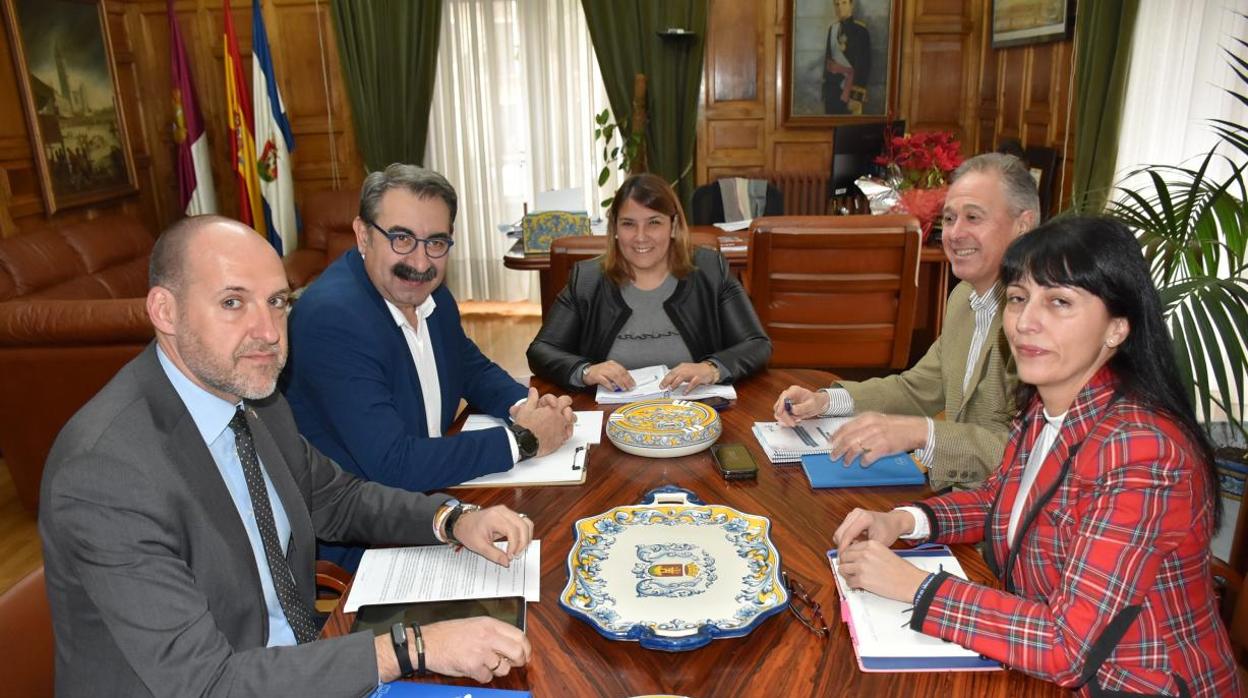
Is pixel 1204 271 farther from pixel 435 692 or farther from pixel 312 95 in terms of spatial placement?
pixel 312 95

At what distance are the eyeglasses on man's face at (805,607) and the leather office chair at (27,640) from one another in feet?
3.56

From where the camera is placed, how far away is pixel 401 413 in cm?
198

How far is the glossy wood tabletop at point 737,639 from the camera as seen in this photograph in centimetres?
107

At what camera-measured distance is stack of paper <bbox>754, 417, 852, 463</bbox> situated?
5.79 feet

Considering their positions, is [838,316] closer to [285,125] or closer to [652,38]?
[652,38]

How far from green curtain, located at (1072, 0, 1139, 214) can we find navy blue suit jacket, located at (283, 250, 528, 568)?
10.0 feet

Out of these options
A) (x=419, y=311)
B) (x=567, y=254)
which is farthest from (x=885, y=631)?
(x=567, y=254)

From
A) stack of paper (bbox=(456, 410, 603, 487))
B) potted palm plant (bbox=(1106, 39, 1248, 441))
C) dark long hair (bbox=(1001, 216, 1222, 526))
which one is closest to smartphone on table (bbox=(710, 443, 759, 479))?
stack of paper (bbox=(456, 410, 603, 487))

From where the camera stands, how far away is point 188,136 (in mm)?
6086

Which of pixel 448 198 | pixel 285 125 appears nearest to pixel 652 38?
pixel 285 125

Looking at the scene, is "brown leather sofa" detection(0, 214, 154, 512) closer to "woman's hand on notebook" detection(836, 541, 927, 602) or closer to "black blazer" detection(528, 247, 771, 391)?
"black blazer" detection(528, 247, 771, 391)

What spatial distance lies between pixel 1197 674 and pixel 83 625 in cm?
154

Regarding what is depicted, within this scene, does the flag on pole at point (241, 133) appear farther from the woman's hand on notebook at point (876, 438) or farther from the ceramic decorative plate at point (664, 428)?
the woman's hand on notebook at point (876, 438)

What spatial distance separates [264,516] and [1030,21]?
5.08m
